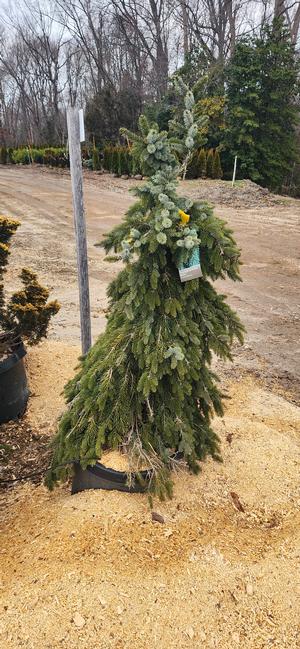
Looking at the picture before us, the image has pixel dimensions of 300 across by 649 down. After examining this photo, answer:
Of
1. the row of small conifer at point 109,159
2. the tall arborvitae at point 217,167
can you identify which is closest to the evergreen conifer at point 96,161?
the row of small conifer at point 109,159

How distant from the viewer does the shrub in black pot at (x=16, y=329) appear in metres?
3.43

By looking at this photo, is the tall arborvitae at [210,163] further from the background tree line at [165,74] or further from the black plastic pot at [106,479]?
the black plastic pot at [106,479]

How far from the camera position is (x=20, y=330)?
3660mm

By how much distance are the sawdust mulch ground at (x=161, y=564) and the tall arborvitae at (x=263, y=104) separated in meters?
14.9

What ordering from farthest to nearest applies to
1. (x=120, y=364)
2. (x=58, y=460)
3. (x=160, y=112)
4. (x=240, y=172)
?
1. (x=160, y=112)
2. (x=240, y=172)
3. (x=58, y=460)
4. (x=120, y=364)

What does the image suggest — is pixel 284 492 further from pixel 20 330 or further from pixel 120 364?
pixel 20 330

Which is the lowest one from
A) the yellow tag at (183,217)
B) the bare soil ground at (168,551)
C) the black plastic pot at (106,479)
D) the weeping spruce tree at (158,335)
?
the bare soil ground at (168,551)

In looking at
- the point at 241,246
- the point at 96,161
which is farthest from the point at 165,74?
the point at 241,246

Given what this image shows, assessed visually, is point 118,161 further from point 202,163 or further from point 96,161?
point 202,163

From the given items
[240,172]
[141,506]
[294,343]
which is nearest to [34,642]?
[141,506]

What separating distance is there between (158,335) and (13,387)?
171cm

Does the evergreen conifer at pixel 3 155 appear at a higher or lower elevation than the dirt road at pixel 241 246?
higher

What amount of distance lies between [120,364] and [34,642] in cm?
124

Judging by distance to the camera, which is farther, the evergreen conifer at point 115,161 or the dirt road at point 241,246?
the evergreen conifer at point 115,161
